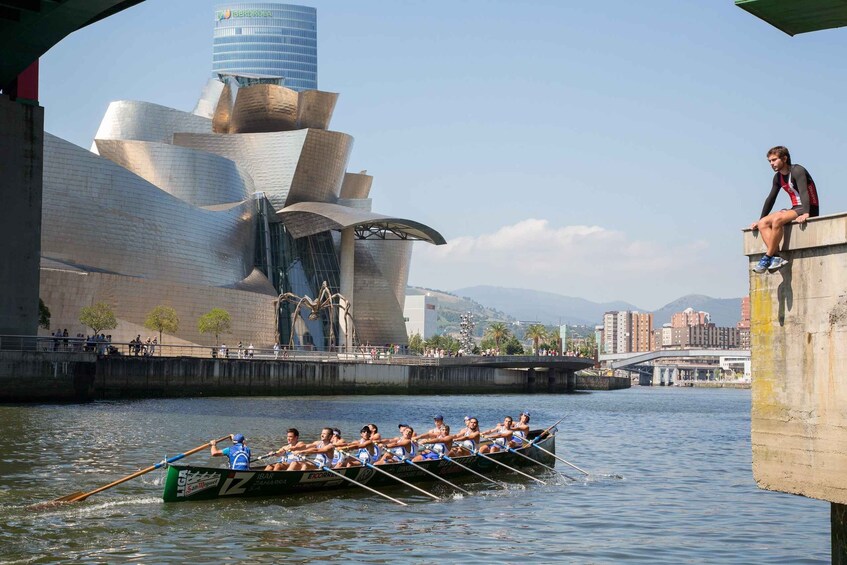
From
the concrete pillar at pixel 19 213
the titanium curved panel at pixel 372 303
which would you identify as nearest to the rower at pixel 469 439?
the concrete pillar at pixel 19 213

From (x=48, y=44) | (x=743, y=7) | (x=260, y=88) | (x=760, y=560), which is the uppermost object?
(x=260, y=88)

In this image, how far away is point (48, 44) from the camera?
123 feet

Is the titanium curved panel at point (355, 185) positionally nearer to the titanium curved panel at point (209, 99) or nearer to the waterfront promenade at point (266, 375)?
the titanium curved panel at point (209, 99)

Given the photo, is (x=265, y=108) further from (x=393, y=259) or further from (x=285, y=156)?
(x=393, y=259)

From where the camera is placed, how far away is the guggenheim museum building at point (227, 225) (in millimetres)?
74500

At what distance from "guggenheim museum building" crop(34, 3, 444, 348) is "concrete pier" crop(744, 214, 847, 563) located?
63801mm

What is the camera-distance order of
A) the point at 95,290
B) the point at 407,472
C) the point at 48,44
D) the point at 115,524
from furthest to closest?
the point at 95,290
the point at 48,44
the point at 407,472
the point at 115,524

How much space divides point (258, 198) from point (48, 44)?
5775 centimetres

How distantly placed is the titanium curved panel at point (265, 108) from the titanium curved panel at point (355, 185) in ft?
44.4

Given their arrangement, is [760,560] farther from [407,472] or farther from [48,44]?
[48,44]

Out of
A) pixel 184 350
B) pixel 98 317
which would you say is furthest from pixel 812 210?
pixel 184 350

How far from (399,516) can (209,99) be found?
97585 mm

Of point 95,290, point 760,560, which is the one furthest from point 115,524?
point 95,290

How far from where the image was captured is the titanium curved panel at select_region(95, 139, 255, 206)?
9056 cm
